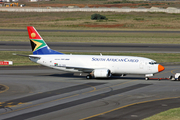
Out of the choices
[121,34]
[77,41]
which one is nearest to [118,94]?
[77,41]

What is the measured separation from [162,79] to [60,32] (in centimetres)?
8350

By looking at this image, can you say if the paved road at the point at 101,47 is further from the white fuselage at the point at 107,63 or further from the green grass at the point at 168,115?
the green grass at the point at 168,115

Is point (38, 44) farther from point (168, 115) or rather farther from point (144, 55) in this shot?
point (144, 55)

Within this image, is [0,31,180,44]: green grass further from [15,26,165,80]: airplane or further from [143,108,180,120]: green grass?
[143,108,180,120]: green grass

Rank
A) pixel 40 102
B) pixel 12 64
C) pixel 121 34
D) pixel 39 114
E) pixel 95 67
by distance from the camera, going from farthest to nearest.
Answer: pixel 121 34 → pixel 12 64 → pixel 95 67 → pixel 40 102 → pixel 39 114

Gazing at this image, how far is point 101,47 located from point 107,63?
42.2 m

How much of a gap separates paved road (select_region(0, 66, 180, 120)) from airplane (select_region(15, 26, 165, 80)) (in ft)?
5.40

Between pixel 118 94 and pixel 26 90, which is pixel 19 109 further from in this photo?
pixel 118 94

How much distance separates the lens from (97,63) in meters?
52.0

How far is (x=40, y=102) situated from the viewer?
35.7 m

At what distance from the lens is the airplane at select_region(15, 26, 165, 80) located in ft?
165

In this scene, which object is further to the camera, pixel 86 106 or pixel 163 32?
pixel 163 32

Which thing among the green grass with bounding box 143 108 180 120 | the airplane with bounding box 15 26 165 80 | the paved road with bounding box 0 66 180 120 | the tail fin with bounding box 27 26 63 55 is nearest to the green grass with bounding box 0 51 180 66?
the tail fin with bounding box 27 26 63 55

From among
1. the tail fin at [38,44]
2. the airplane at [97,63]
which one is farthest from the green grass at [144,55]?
the airplane at [97,63]
